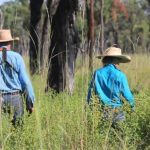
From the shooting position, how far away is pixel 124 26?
69.1 metres

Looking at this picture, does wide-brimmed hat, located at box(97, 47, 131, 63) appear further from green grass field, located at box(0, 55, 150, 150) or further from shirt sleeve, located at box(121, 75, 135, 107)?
green grass field, located at box(0, 55, 150, 150)

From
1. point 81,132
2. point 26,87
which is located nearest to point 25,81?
point 26,87

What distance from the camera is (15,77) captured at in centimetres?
690

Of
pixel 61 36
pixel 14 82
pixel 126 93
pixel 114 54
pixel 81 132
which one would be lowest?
pixel 81 132

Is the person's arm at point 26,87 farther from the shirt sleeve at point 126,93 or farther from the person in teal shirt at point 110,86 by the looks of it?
the shirt sleeve at point 126,93

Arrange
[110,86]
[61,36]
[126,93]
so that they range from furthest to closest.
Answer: [61,36], [110,86], [126,93]

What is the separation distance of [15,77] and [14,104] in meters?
0.34

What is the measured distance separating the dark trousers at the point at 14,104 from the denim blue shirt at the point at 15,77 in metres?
0.08

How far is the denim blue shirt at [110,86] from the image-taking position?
6.52 meters

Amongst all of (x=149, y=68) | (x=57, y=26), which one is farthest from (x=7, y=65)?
(x=149, y=68)

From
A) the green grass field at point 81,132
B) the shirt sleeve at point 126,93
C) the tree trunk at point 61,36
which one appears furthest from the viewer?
the tree trunk at point 61,36

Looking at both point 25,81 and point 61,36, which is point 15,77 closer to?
point 25,81

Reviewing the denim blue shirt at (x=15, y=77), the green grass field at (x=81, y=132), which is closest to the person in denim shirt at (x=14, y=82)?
the denim blue shirt at (x=15, y=77)

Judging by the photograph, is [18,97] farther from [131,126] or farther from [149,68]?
[149,68]
